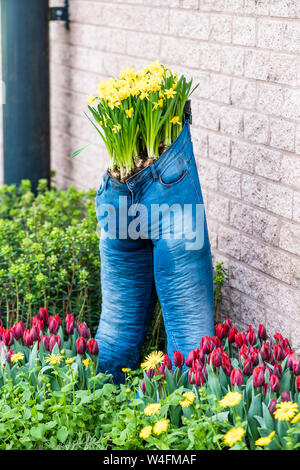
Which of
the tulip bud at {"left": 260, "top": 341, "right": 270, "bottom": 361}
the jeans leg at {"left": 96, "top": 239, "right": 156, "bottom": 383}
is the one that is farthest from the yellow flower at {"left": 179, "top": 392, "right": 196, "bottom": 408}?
the jeans leg at {"left": 96, "top": 239, "right": 156, "bottom": 383}

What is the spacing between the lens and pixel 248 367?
8.51 feet

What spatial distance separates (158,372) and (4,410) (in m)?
0.64

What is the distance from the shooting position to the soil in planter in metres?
2.93

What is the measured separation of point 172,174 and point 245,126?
69cm

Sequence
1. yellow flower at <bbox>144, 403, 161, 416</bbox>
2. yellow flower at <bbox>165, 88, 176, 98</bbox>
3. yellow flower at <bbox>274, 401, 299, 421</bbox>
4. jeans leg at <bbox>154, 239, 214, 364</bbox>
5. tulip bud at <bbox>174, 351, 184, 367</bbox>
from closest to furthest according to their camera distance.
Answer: yellow flower at <bbox>274, 401, 299, 421</bbox> < yellow flower at <bbox>144, 403, 161, 416</bbox> < tulip bud at <bbox>174, 351, 184, 367</bbox> < yellow flower at <bbox>165, 88, 176, 98</bbox> < jeans leg at <bbox>154, 239, 214, 364</bbox>

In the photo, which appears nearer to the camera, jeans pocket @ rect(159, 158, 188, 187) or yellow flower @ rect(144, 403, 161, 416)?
yellow flower @ rect(144, 403, 161, 416)

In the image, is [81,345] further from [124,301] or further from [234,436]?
[234,436]

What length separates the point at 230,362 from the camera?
281 cm

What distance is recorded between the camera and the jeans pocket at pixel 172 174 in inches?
115

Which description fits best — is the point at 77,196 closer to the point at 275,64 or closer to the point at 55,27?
the point at 55,27

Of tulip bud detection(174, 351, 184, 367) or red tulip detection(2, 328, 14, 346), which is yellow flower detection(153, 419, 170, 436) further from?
red tulip detection(2, 328, 14, 346)

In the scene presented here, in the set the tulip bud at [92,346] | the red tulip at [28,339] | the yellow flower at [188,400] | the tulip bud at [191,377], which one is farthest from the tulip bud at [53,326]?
the yellow flower at [188,400]

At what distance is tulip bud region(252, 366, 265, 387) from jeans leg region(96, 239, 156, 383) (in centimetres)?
88

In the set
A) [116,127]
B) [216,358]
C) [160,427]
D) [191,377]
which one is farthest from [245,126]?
[160,427]
